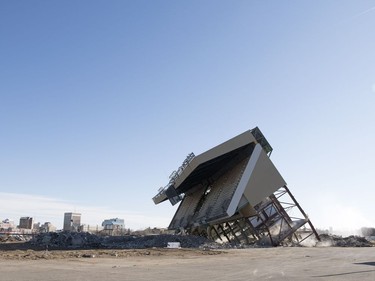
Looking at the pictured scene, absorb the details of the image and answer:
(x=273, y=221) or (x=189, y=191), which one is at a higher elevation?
(x=189, y=191)

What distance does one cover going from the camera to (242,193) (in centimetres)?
3691

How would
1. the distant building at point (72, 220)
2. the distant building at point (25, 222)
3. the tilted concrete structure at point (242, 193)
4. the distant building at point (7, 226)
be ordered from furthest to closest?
the distant building at point (25, 222), the distant building at point (7, 226), the distant building at point (72, 220), the tilted concrete structure at point (242, 193)

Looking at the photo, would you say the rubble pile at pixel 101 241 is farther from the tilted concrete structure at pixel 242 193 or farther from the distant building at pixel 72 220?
the distant building at pixel 72 220

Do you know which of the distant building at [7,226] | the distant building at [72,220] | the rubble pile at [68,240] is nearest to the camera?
the rubble pile at [68,240]

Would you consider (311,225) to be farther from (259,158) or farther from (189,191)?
(189,191)

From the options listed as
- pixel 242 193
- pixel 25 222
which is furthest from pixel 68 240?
pixel 25 222

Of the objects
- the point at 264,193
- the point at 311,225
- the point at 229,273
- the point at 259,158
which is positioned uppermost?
the point at 259,158

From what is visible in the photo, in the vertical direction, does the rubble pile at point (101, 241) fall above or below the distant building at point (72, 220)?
below

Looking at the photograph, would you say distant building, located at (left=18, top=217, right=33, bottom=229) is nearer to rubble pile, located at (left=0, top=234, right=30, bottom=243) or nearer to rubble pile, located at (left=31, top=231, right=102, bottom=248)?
rubble pile, located at (left=0, top=234, right=30, bottom=243)

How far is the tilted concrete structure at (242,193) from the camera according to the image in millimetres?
37388

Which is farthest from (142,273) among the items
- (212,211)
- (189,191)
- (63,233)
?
→ (189,191)

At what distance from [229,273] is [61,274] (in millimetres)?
5476

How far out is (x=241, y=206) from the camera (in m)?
37.7

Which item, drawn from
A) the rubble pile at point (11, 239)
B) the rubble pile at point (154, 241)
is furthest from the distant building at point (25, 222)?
the rubble pile at point (154, 241)
